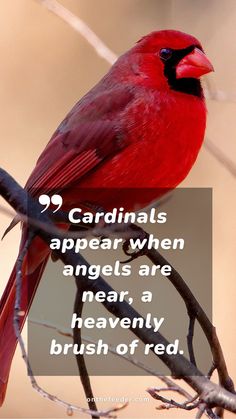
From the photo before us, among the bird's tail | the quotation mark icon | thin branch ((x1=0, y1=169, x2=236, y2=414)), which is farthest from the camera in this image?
the bird's tail

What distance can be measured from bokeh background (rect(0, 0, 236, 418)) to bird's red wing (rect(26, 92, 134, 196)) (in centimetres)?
11

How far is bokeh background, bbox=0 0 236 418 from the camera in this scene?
2150 mm

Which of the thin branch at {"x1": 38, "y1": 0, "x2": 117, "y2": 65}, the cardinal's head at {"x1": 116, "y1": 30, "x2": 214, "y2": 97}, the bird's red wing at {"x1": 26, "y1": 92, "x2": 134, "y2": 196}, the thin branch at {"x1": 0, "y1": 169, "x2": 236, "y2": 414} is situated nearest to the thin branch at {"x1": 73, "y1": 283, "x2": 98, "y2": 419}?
the thin branch at {"x1": 0, "y1": 169, "x2": 236, "y2": 414}

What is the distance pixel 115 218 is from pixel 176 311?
0.27 metres

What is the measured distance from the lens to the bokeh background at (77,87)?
2150mm

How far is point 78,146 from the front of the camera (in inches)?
83.0

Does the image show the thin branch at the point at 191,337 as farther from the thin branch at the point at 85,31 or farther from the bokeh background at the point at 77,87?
the thin branch at the point at 85,31

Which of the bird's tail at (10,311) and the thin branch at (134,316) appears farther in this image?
the bird's tail at (10,311)

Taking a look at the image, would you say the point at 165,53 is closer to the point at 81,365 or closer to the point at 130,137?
the point at 130,137

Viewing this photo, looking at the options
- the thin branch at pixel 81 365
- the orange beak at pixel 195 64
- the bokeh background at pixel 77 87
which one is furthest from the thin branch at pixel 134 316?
the orange beak at pixel 195 64

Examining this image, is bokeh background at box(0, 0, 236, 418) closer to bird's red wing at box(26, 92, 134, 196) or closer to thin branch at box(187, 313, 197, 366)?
bird's red wing at box(26, 92, 134, 196)

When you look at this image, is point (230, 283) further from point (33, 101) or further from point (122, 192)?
point (33, 101)

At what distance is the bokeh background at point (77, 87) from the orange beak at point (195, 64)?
0.43 ft

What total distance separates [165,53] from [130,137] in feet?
0.86
